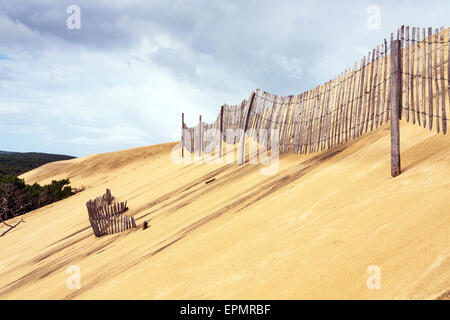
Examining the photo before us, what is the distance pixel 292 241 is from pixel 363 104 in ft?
9.81

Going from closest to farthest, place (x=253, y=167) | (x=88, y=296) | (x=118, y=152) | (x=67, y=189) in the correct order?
(x=88, y=296) < (x=253, y=167) < (x=67, y=189) < (x=118, y=152)

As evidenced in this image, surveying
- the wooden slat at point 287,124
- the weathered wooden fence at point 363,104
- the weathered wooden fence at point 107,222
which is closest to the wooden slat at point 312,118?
the weathered wooden fence at point 363,104

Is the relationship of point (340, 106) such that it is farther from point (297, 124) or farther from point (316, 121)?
point (297, 124)

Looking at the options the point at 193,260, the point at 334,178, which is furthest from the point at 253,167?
the point at 193,260

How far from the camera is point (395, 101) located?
427 centimetres

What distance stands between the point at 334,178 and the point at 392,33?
1879 millimetres

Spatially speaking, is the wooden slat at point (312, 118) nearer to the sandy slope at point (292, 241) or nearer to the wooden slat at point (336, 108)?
the sandy slope at point (292, 241)

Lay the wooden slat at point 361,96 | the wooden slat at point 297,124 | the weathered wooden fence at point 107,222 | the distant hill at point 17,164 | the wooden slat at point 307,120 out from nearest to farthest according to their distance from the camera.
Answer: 1. the wooden slat at point 361,96
2. the weathered wooden fence at point 107,222
3. the wooden slat at point 307,120
4. the wooden slat at point 297,124
5. the distant hill at point 17,164

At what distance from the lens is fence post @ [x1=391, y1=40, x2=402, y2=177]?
4.09 meters

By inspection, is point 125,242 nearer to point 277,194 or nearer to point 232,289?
point 277,194

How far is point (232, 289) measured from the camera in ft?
9.07

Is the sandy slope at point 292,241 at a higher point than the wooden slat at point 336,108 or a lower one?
lower

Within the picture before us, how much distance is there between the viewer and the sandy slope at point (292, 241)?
2531 mm

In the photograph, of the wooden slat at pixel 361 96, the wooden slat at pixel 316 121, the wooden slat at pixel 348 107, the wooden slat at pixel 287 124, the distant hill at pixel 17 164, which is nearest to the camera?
the wooden slat at pixel 361 96
